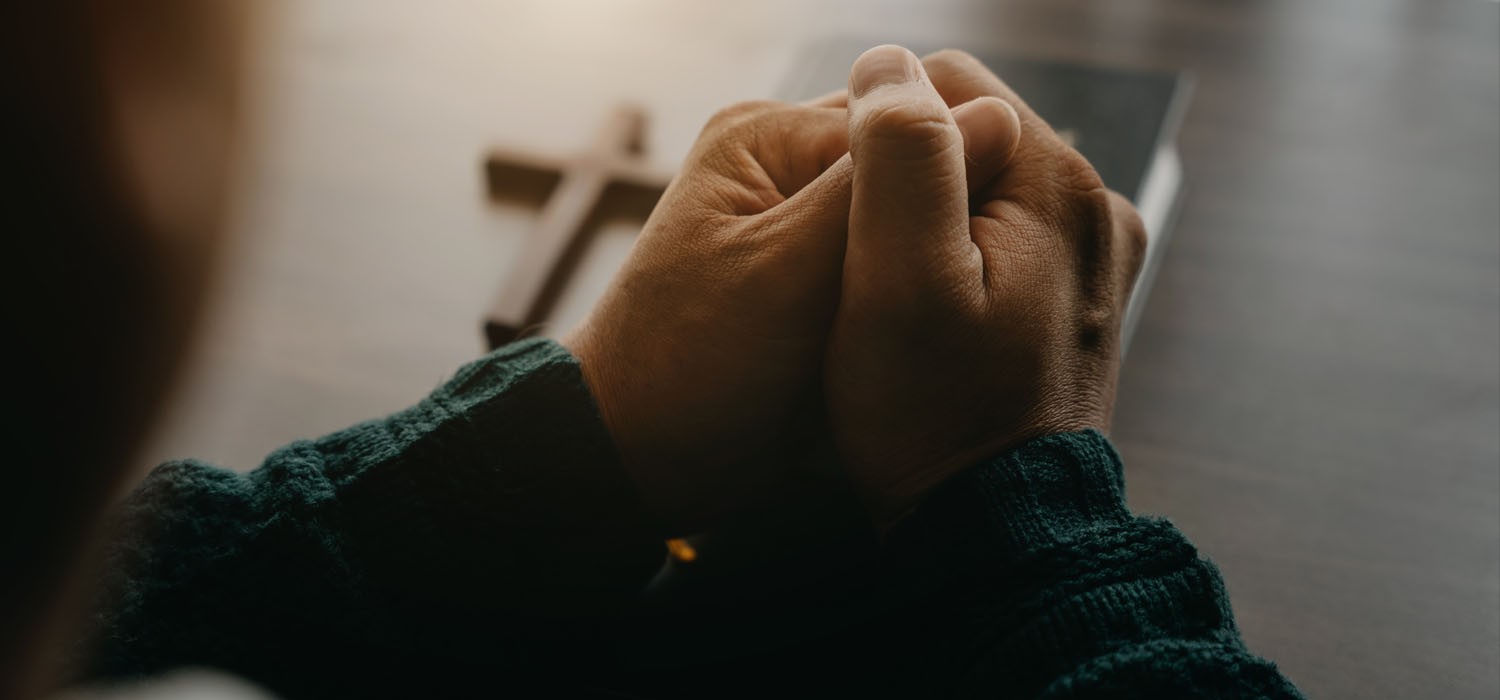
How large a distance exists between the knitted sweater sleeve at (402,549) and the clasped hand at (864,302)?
4 cm

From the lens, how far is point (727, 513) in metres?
0.57

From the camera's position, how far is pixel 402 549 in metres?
0.49

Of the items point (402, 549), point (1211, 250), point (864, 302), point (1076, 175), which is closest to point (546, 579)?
point (402, 549)

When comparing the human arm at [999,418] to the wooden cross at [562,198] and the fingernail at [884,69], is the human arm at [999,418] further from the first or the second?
the wooden cross at [562,198]

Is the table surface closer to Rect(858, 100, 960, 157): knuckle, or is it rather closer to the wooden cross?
the wooden cross

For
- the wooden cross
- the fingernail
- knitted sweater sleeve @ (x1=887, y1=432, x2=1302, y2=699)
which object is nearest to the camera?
knitted sweater sleeve @ (x1=887, y1=432, x2=1302, y2=699)

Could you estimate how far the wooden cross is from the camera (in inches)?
28.1

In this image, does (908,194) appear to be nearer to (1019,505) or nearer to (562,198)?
(1019,505)

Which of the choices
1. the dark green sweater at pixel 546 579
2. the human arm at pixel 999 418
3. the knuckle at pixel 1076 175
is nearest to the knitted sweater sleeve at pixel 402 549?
the dark green sweater at pixel 546 579

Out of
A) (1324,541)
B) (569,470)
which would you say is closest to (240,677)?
(569,470)

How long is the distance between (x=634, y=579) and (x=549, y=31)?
667 mm

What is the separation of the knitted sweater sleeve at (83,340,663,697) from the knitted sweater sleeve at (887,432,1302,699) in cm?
15

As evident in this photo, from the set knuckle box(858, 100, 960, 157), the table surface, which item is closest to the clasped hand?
knuckle box(858, 100, 960, 157)

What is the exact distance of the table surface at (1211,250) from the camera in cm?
55
